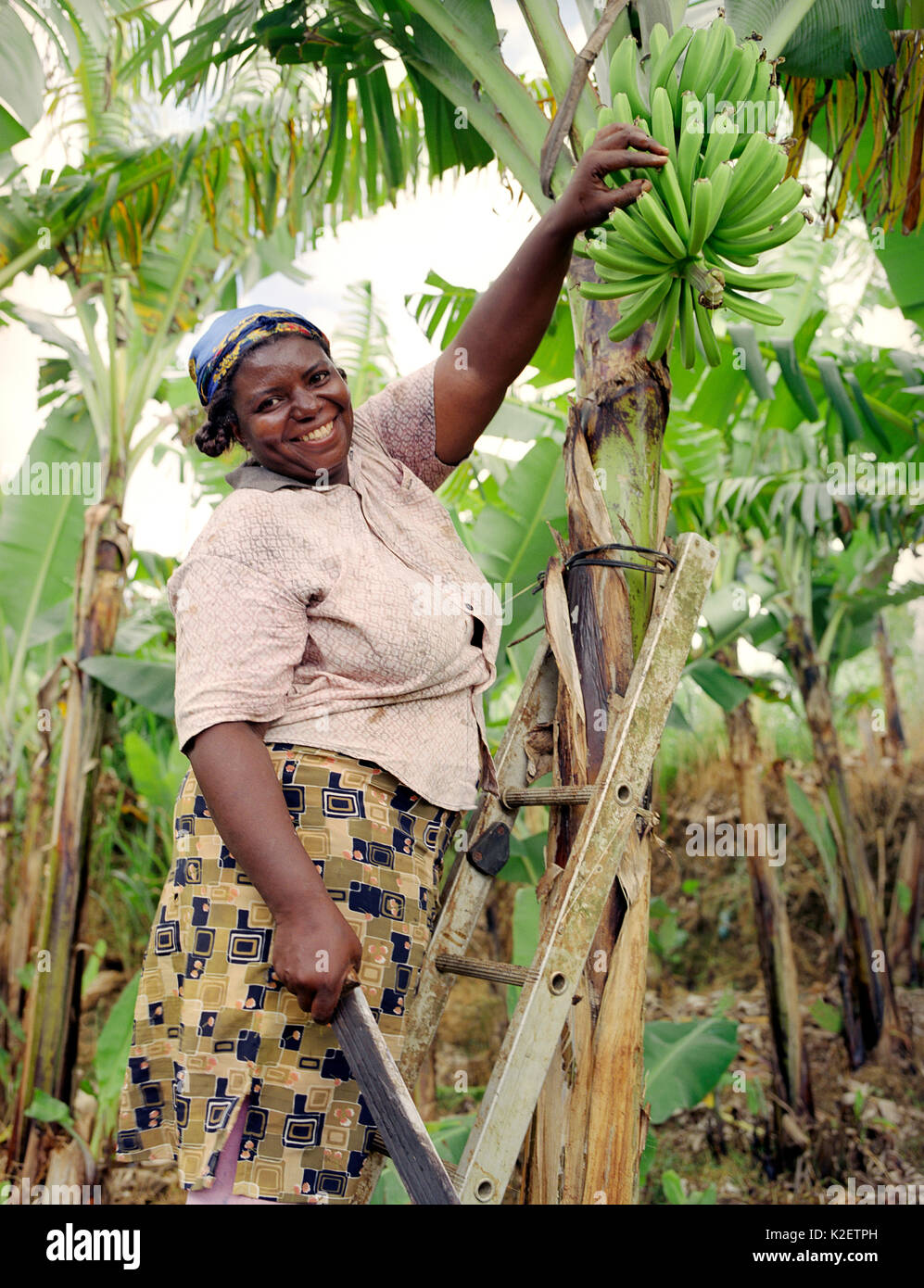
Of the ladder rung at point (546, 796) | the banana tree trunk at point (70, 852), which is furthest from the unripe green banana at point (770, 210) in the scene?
the banana tree trunk at point (70, 852)

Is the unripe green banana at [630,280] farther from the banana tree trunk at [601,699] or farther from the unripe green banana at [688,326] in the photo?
the banana tree trunk at [601,699]

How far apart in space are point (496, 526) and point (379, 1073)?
1.98 m

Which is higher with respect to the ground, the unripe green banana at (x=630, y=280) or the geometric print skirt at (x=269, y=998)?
the unripe green banana at (x=630, y=280)

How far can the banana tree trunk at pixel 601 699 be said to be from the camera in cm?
146

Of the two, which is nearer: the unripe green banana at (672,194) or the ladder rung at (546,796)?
the unripe green banana at (672,194)

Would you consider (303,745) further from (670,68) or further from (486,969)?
(670,68)

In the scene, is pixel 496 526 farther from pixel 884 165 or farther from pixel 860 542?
pixel 860 542

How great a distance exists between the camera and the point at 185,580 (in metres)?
1.38

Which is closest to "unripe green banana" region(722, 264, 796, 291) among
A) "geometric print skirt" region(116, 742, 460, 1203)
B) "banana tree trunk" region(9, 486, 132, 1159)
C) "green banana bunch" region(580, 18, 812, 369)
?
"green banana bunch" region(580, 18, 812, 369)

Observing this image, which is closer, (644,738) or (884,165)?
(644,738)

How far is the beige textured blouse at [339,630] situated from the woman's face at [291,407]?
1.4 inches

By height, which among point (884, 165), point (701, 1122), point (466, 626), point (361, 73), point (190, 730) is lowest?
point (701, 1122)

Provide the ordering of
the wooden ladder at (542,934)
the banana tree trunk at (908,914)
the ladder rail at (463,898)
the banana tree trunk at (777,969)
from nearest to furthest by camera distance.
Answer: the wooden ladder at (542,934) → the ladder rail at (463,898) → the banana tree trunk at (777,969) → the banana tree trunk at (908,914)
